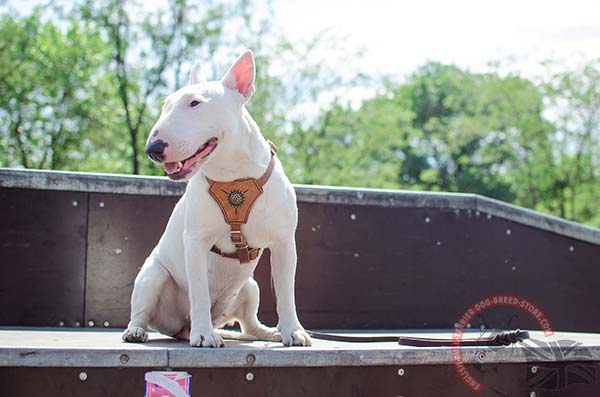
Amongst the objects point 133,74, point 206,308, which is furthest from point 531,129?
point 206,308

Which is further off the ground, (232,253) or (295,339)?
(232,253)

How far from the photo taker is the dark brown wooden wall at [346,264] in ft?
15.0

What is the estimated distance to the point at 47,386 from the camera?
9.52 ft

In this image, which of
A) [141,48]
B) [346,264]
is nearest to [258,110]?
[141,48]

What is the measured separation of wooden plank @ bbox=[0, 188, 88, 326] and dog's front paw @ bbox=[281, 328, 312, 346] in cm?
167

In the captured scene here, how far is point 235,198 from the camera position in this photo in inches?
136

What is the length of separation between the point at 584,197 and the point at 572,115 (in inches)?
145

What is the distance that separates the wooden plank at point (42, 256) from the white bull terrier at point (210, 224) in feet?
3.25

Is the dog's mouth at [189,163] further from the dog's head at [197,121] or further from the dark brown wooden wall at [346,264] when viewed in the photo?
the dark brown wooden wall at [346,264]

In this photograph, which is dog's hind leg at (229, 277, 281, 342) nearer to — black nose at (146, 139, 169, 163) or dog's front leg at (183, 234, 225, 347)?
dog's front leg at (183, 234, 225, 347)

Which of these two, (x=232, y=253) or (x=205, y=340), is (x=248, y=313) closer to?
(x=232, y=253)

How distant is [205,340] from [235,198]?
65 centimetres

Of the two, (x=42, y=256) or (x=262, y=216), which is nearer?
(x=262, y=216)

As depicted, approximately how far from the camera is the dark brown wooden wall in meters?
4.57
